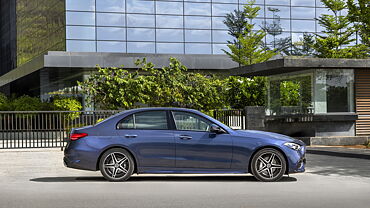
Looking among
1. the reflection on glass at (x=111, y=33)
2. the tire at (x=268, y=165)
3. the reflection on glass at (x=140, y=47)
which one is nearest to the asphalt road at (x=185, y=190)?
the tire at (x=268, y=165)

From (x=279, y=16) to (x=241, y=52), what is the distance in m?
7.13

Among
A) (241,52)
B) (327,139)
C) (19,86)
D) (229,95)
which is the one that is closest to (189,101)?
(229,95)

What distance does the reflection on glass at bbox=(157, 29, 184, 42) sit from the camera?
51.2 m

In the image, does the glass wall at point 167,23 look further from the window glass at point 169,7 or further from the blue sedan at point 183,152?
the blue sedan at point 183,152

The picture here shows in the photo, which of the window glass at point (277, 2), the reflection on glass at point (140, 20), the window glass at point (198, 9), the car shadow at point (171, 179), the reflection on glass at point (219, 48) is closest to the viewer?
the car shadow at point (171, 179)

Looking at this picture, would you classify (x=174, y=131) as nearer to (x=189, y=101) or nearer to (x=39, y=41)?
(x=189, y=101)

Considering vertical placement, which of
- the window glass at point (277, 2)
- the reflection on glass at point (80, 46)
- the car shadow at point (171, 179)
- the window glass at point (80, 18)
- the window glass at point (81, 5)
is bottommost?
the car shadow at point (171, 179)

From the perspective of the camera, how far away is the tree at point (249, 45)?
51425 millimetres

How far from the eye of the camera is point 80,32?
4797cm

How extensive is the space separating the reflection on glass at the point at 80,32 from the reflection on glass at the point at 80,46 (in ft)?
1.36

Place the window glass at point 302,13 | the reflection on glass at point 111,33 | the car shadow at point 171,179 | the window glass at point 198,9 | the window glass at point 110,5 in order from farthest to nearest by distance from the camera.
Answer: the window glass at point 302,13 < the window glass at point 198,9 < the window glass at point 110,5 < the reflection on glass at point 111,33 < the car shadow at point 171,179

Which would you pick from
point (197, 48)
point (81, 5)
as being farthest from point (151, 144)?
point (197, 48)

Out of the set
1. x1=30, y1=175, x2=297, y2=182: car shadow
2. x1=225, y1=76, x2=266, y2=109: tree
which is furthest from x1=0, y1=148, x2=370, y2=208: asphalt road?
x1=225, y1=76, x2=266, y2=109: tree

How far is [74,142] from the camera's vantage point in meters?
11.5
